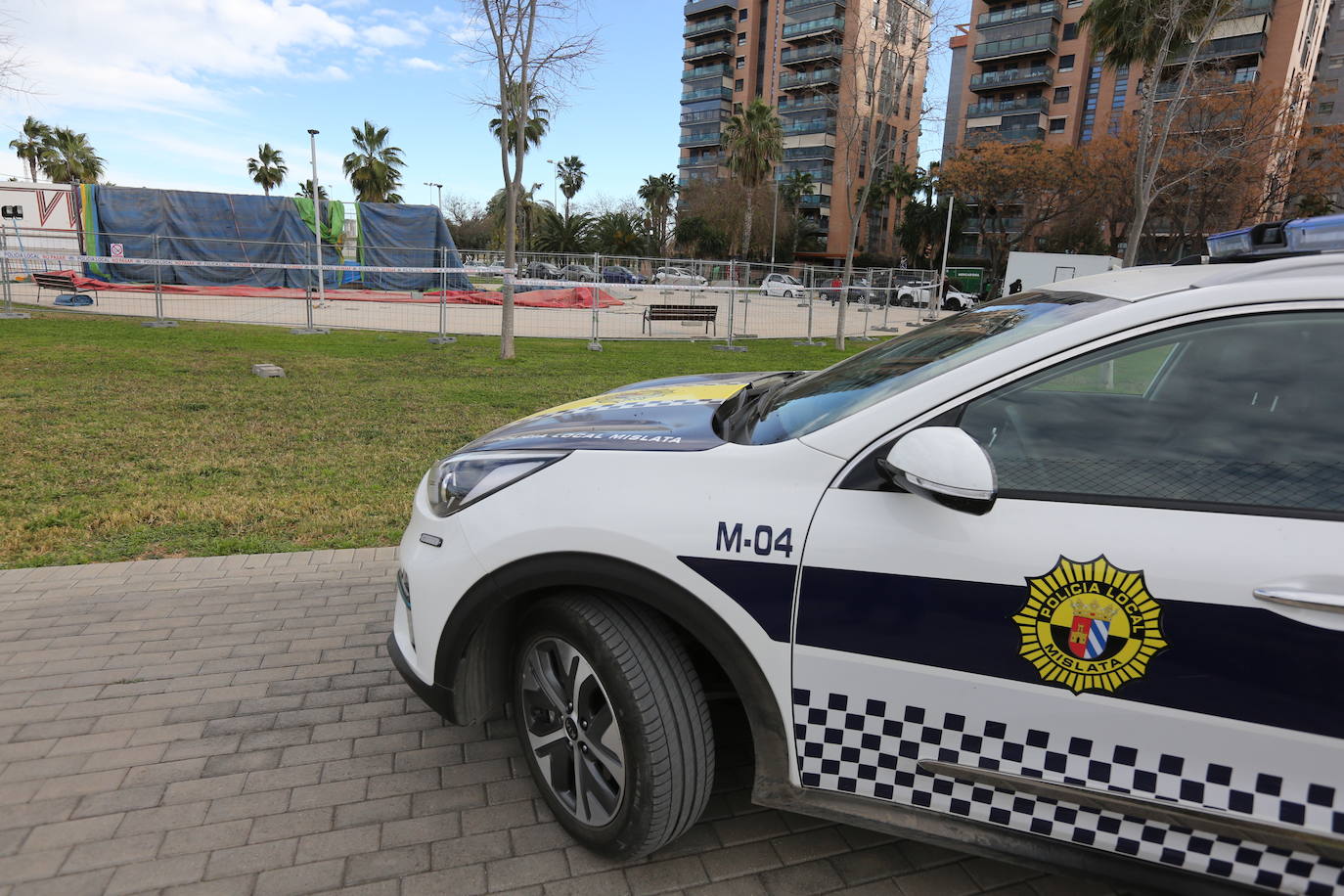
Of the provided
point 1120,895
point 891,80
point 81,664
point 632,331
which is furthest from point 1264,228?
point 632,331

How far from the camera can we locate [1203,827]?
5.36ft

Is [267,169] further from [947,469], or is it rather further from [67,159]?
[947,469]

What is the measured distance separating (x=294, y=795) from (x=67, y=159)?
220ft

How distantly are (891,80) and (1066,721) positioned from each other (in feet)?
50.4

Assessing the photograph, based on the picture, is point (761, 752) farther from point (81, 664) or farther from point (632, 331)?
point (632, 331)

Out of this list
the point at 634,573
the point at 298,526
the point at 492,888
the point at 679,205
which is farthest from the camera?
the point at 679,205

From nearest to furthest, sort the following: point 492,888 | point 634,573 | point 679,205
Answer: point 634,573, point 492,888, point 679,205

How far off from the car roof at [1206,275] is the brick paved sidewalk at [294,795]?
5.35ft

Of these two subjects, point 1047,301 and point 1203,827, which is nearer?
point 1203,827

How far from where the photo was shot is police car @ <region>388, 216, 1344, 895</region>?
1.59 meters

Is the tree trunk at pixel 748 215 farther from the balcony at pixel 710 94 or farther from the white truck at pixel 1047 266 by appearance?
the balcony at pixel 710 94

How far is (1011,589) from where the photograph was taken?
1.70 metres

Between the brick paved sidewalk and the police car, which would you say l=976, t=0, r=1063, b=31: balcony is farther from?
the brick paved sidewalk

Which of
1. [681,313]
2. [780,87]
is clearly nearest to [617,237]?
[780,87]
